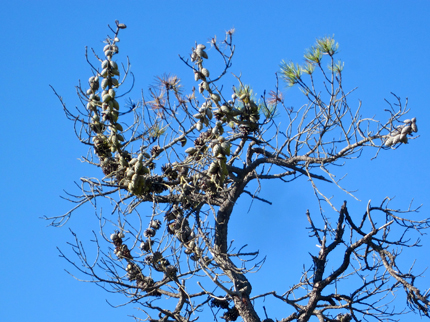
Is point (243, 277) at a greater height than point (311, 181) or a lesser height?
lesser

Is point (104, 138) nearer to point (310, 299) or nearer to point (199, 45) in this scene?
point (199, 45)

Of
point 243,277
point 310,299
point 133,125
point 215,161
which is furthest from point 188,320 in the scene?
point 133,125

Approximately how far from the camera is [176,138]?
402 centimetres

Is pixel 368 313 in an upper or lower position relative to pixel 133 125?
lower

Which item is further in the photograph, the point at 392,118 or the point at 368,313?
the point at 368,313

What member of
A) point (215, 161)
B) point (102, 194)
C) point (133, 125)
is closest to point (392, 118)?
point (215, 161)

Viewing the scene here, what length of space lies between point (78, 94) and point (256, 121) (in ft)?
4.56

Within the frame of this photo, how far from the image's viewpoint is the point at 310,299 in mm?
3998

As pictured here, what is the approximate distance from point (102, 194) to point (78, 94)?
79 cm

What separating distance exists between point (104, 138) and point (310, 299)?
6.63 ft

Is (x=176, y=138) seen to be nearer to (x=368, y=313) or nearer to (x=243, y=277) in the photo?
(x=243, y=277)

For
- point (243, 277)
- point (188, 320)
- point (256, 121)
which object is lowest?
point (188, 320)

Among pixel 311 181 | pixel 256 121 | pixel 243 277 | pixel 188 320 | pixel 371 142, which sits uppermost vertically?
pixel 256 121

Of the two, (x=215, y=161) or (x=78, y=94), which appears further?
(x=78, y=94)
